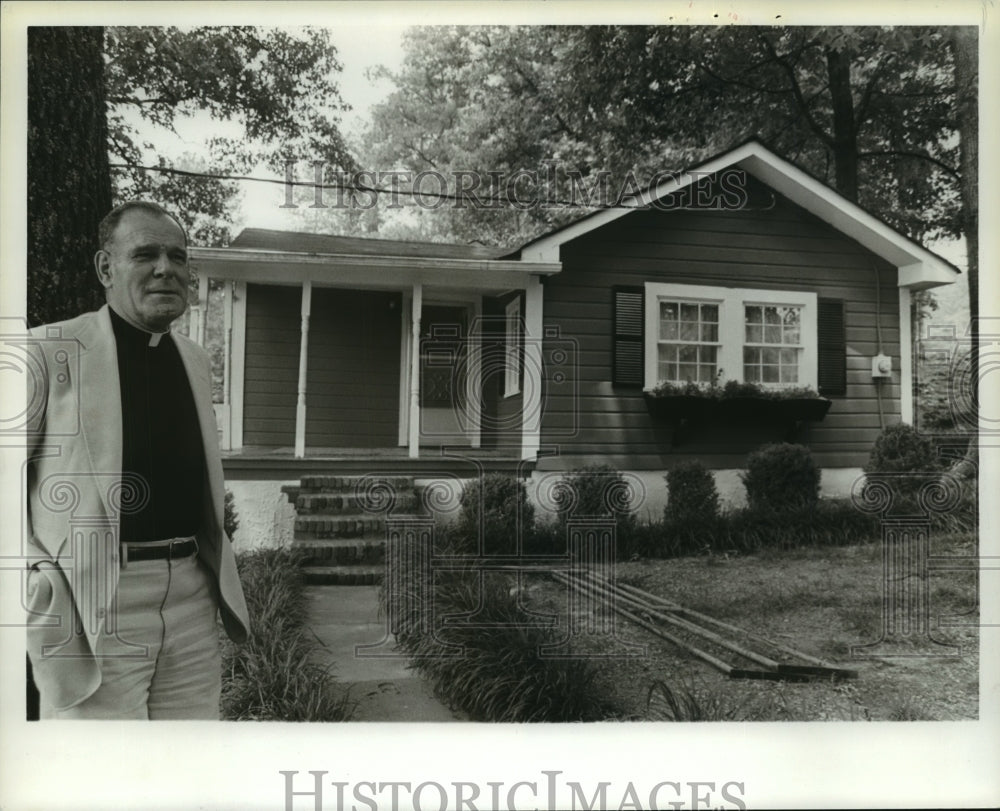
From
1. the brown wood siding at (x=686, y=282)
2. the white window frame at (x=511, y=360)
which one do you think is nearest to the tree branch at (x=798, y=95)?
the brown wood siding at (x=686, y=282)

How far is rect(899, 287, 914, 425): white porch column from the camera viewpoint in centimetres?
421

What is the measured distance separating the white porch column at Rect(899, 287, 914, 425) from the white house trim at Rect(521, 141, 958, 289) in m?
0.10

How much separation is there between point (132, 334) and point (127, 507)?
0.78 meters

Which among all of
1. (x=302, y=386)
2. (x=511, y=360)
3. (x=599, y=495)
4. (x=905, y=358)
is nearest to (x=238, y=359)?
(x=302, y=386)

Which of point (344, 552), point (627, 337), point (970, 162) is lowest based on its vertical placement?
point (344, 552)

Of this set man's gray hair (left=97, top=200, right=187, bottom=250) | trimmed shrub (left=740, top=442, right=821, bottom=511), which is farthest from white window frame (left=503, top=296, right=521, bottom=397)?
man's gray hair (left=97, top=200, right=187, bottom=250)

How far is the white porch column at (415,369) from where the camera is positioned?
13.3ft

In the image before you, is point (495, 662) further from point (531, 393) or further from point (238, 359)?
point (238, 359)

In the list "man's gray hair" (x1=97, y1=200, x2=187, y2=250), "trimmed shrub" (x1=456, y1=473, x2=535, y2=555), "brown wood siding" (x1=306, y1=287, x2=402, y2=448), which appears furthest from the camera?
"brown wood siding" (x1=306, y1=287, x2=402, y2=448)

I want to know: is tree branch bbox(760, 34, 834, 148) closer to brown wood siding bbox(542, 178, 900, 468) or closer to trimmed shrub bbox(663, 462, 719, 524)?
brown wood siding bbox(542, 178, 900, 468)

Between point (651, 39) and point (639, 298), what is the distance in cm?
131

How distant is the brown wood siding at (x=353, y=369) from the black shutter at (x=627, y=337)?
3.76ft

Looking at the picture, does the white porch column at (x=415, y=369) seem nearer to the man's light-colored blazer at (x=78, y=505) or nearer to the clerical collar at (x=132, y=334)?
the man's light-colored blazer at (x=78, y=505)

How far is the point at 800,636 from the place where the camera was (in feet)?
13.3
